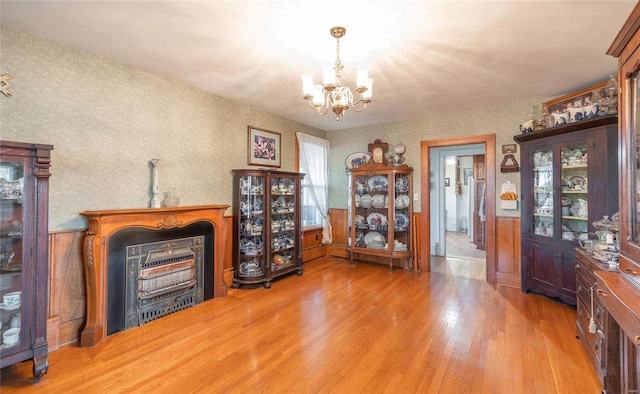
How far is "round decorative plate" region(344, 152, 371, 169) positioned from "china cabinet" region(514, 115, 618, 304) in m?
2.36

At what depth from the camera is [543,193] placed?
3387 mm

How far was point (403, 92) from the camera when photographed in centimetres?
350

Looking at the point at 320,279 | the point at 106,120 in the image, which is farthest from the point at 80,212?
the point at 320,279

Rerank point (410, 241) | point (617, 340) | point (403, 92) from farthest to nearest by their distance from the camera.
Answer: point (410, 241)
point (403, 92)
point (617, 340)

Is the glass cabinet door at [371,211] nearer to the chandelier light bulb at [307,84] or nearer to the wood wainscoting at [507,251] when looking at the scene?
the wood wainscoting at [507,251]

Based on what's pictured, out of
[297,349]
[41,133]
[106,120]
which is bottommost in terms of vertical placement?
[297,349]

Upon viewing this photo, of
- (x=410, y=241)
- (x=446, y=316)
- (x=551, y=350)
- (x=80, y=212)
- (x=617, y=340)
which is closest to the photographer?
(x=617, y=340)

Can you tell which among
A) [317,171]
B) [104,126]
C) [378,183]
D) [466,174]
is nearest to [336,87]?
[104,126]

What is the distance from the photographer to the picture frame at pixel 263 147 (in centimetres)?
413

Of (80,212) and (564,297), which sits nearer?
(80,212)

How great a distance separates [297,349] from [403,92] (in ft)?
10.0

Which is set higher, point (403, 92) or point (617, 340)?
point (403, 92)

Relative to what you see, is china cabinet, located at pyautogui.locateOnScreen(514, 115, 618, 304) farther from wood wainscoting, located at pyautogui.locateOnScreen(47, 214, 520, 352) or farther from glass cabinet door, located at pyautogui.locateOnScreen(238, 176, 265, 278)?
wood wainscoting, located at pyautogui.locateOnScreen(47, 214, 520, 352)

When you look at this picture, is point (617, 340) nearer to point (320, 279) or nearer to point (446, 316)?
point (446, 316)
